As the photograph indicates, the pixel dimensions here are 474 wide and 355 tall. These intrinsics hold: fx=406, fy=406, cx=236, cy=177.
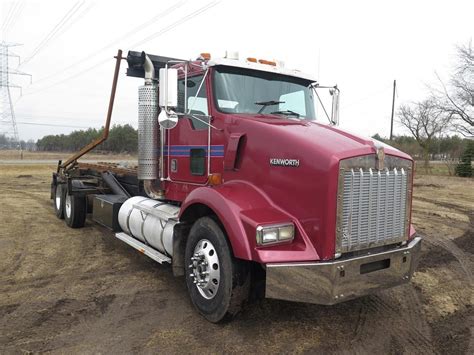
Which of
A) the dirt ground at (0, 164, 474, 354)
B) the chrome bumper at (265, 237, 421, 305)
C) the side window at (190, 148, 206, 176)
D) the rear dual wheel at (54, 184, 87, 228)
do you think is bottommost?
the dirt ground at (0, 164, 474, 354)

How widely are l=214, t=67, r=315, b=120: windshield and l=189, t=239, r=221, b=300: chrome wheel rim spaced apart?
1574 mm

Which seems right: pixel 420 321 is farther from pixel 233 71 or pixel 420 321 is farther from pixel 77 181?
pixel 77 181

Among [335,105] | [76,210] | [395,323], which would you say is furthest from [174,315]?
[76,210]

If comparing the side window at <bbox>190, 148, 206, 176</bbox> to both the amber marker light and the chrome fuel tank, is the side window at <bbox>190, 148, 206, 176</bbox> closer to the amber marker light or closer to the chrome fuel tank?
the amber marker light

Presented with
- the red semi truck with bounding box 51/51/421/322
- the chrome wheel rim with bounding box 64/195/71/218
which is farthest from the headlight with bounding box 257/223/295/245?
the chrome wheel rim with bounding box 64/195/71/218

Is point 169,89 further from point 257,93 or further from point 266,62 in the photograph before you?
point 266,62

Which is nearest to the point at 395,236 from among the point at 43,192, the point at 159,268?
the point at 159,268

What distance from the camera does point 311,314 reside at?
432 centimetres

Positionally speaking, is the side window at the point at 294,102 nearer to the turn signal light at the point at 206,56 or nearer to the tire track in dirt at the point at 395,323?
the turn signal light at the point at 206,56

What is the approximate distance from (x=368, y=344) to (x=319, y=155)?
70.1 inches

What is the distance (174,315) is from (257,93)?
267 centimetres

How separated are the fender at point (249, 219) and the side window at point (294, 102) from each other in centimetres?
133

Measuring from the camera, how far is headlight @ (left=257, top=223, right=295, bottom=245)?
136 inches

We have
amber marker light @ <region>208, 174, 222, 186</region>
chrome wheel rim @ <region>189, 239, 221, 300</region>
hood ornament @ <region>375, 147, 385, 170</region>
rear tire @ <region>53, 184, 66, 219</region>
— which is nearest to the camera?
hood ornament @ <region>375, 147, 385, 170</region>
